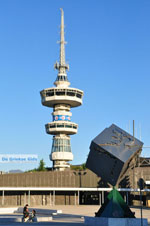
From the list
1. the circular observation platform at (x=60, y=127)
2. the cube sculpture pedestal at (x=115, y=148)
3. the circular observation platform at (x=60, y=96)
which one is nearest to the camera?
the cube sculpture pedestal at (x=115, y=148)

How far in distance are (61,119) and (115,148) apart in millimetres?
81657

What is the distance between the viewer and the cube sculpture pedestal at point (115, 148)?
27.9m

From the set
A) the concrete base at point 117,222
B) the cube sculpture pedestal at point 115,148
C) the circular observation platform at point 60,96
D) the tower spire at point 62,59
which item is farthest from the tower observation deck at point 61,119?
the concrete base at point 117,222

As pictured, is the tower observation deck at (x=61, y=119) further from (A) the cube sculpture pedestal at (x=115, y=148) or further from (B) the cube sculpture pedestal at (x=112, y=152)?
(A) the cube sculpture pedestal at (x=115, y=148)

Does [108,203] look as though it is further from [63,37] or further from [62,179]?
[63,37]

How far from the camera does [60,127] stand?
10850 cm

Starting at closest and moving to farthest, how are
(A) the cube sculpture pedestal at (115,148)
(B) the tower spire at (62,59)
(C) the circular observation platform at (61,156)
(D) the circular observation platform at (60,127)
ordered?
1. (A) the cube sculpture pedestal at (115,148)
2. (D) the circular observation platform at (60,127)
3. (C) the circular observation platform at (61,156)
4. (B) the tower spire at (62,59)

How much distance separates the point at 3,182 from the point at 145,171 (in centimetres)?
2886

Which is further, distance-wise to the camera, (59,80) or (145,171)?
(59,80)

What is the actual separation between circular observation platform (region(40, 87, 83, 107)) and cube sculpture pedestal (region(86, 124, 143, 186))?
7918 cm

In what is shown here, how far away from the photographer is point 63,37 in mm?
122438

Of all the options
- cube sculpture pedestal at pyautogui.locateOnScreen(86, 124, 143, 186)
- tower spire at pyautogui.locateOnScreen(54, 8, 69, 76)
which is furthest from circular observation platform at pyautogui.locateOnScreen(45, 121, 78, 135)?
cube sculpture pedestal at pyautogui.locateOnScreen(86, 124, 143, 186)

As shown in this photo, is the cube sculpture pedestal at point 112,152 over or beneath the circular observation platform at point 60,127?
beneath

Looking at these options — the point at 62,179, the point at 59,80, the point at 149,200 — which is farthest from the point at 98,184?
the point at 59,80
